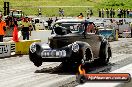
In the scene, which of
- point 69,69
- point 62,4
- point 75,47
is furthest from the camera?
point 62,4

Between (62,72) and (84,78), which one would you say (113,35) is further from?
(84,78)

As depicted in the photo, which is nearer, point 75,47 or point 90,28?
point 75,47

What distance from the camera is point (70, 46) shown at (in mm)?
12555

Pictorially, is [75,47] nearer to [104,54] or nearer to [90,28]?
[90,28]

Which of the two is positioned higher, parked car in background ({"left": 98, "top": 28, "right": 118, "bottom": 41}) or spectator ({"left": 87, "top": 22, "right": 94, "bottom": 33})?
spectator ({"left": 87, "top": 22, "right": 94, "bottom": 33})

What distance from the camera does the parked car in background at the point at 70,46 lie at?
12.5 metres

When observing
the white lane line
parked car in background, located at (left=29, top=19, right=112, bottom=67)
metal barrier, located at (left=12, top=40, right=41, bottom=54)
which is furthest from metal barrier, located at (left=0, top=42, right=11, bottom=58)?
parked car in background, located at (left=29, top=19, right=112, bottom=67)

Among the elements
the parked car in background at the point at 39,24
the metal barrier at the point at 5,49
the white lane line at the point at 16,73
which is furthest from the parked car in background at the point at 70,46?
the parked car in background at the point at 39,24

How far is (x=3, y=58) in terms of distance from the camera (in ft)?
59.9

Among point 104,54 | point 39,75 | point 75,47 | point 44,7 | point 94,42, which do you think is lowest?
point 44,7

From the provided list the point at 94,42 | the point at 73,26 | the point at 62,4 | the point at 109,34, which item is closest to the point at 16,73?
the point at 73,26

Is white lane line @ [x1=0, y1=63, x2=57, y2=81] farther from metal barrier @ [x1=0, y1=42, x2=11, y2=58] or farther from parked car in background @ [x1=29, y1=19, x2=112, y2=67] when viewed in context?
metal barrier @ [x1=0, y1=42, x2=11, y2=58]

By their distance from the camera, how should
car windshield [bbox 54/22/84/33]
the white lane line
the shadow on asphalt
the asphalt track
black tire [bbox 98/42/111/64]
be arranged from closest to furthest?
the asphalt track
the white lane line
the shadow on asphalt
car windshield [bbox 54/22/84/33]
black tire [bbox 98/42/111/64]

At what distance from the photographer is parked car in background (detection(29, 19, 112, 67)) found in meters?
12.5
